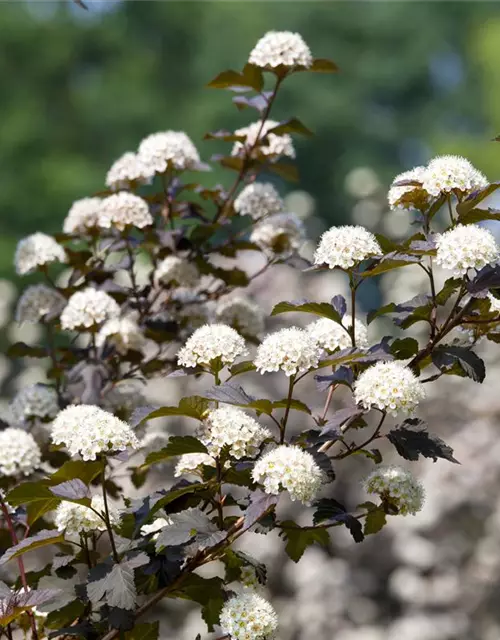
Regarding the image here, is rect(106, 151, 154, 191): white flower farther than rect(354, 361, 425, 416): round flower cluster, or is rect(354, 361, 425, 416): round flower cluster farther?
rect(106, 151, 154, 191): white flower

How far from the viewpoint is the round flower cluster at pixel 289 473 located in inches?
52.4

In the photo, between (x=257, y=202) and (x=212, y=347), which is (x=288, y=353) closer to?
(x=212, y=347)

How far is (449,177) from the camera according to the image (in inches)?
58.2

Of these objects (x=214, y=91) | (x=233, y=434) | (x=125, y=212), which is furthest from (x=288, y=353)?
(x=214, y=91)

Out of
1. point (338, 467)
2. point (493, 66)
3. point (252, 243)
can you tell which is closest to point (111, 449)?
point (252, 243)

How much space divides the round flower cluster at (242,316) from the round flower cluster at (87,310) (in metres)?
0.31

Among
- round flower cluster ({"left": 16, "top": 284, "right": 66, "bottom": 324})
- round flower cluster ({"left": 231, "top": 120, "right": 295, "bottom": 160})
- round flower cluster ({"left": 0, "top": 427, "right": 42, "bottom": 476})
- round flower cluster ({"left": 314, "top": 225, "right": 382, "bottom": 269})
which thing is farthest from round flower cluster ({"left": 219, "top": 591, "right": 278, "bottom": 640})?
round flower cluster ({"left": 231, "top": 120, "right": 295, "bottom": 160})

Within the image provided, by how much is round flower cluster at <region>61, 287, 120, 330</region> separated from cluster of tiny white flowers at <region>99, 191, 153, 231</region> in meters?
0.18

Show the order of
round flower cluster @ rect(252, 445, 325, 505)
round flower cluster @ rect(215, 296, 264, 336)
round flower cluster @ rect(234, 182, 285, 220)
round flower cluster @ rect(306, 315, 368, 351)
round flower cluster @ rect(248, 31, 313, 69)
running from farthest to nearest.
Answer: round flower cluster @ rect(234, 182, 285, 220), round flower cluster @ rect(215, 296, 264, 336), round flower cluster @ rect(248, 31, 313, 69), round flower cluster @ rect(306, 315, 368, 351), round flower cluster @ rect(252, 445, 325, 505)

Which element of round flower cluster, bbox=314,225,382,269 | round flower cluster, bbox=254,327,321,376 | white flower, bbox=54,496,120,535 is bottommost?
white flower, bbox=54,496,120,535

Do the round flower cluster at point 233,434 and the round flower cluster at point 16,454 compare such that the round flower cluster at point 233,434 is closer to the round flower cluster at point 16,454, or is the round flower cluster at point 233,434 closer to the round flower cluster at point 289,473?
the round flower cluster at point 289,473

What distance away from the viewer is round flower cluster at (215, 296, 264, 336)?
2.31 metres

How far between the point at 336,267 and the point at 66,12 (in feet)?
50.7

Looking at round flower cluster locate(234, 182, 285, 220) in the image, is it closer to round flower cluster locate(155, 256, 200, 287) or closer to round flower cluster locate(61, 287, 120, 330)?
round flower cluster locate(155, 256, 200, 287)
